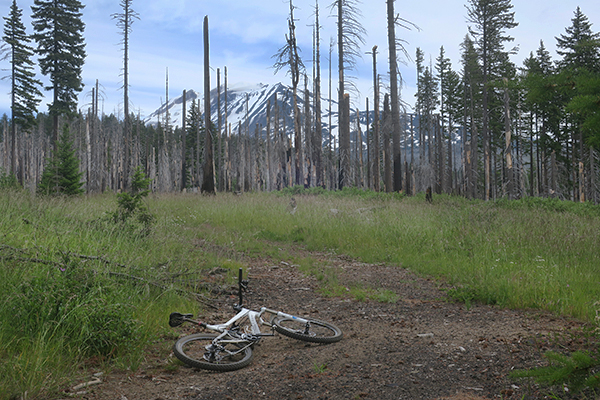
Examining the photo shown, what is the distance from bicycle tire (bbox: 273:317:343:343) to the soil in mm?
119

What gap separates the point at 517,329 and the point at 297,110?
72.9 ft

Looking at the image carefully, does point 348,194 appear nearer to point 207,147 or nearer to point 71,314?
point 207,147

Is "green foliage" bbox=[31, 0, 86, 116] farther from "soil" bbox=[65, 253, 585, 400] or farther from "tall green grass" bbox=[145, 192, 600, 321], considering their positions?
"soil" bbox=[65, 253, 585, 400]

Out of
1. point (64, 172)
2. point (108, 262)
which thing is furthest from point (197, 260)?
point (64, 172)

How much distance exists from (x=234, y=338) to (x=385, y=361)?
1.60 m

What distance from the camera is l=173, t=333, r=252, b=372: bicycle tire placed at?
142 inches

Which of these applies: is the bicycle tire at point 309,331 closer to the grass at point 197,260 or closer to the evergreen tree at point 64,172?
the grass at point 197,260

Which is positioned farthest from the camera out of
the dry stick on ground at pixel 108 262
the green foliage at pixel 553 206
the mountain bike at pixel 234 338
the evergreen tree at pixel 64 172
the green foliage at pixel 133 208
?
the evergreen tree at pixel 64 172

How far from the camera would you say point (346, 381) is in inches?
129

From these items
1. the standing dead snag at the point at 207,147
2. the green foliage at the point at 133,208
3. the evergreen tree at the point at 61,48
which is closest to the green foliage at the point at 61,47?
the evergreen tree at the point at 61,48

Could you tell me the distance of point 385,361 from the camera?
3.64 meters

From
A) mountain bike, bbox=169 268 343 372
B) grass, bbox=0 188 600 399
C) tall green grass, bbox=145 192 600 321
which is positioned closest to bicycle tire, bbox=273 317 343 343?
mountain bike, bbox=169 268 343 372

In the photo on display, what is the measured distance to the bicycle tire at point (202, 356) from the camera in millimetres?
3604

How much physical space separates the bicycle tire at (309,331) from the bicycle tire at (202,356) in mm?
474
